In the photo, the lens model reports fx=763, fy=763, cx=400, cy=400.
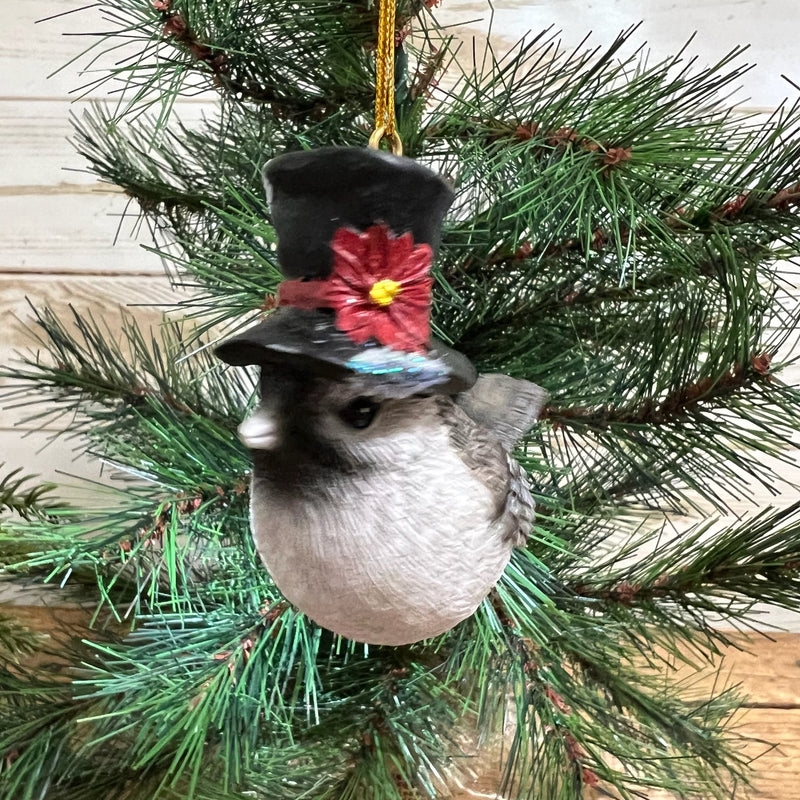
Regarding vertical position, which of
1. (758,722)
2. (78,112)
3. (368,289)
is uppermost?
(368,289)

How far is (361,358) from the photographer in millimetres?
247

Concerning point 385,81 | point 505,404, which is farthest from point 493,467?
point 385,81

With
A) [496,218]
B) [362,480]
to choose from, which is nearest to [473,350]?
[496,218]

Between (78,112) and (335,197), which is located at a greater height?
(335,197)

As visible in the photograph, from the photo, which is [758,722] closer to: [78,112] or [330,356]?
[330,356]

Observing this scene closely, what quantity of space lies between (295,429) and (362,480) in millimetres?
29

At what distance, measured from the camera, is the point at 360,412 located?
26 cm

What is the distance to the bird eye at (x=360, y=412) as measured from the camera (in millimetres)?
259

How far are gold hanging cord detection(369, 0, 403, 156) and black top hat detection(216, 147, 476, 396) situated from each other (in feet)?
0.11

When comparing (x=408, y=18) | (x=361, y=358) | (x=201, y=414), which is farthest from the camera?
(x=201, y=414)

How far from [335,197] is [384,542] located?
12cm

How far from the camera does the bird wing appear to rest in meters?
0.29

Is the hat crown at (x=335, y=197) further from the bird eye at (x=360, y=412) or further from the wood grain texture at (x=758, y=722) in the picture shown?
the wood grain texture at (x=758, y=722)

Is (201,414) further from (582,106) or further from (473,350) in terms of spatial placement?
(582,106)
